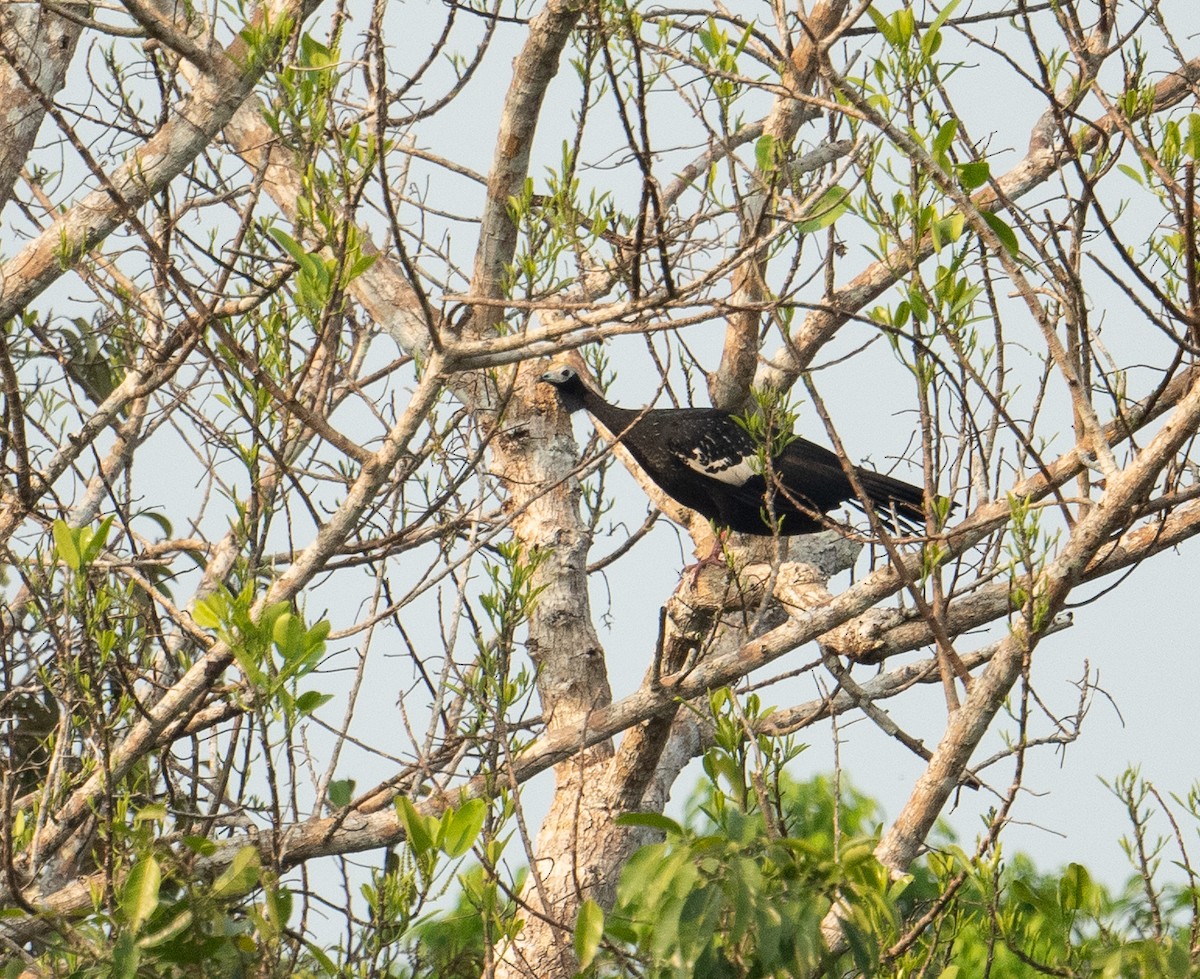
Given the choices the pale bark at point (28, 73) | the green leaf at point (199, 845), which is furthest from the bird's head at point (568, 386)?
the green leaf at point (199, 845)

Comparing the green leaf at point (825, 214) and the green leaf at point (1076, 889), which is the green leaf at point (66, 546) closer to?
the green leaf at point (825, 214)

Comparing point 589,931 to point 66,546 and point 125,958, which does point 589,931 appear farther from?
point 66,546

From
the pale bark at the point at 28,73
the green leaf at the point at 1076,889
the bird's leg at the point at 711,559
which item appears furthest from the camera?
the bird's leg at the point at 711,559

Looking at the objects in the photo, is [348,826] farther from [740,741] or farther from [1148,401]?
[1148,401]

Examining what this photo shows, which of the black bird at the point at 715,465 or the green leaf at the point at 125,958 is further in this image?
the black bird at the point at 715,465

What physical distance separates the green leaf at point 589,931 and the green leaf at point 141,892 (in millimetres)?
688

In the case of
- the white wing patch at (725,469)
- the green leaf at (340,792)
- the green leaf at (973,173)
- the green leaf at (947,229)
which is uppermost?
the white wing patch at (725,469)

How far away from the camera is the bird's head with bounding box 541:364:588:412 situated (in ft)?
17.7

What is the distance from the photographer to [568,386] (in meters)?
5.55

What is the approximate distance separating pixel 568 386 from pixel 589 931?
3.57 meters

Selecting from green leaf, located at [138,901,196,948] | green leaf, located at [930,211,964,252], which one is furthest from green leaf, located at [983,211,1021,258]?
green leaf, located at [138,901,196,948]

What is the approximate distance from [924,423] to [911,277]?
357 millimetres

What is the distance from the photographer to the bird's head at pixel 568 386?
539 centimetres

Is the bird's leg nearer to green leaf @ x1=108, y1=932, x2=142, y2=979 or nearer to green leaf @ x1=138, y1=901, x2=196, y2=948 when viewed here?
green leaf @ x1=138, y1=901, x2=196, y2=948
